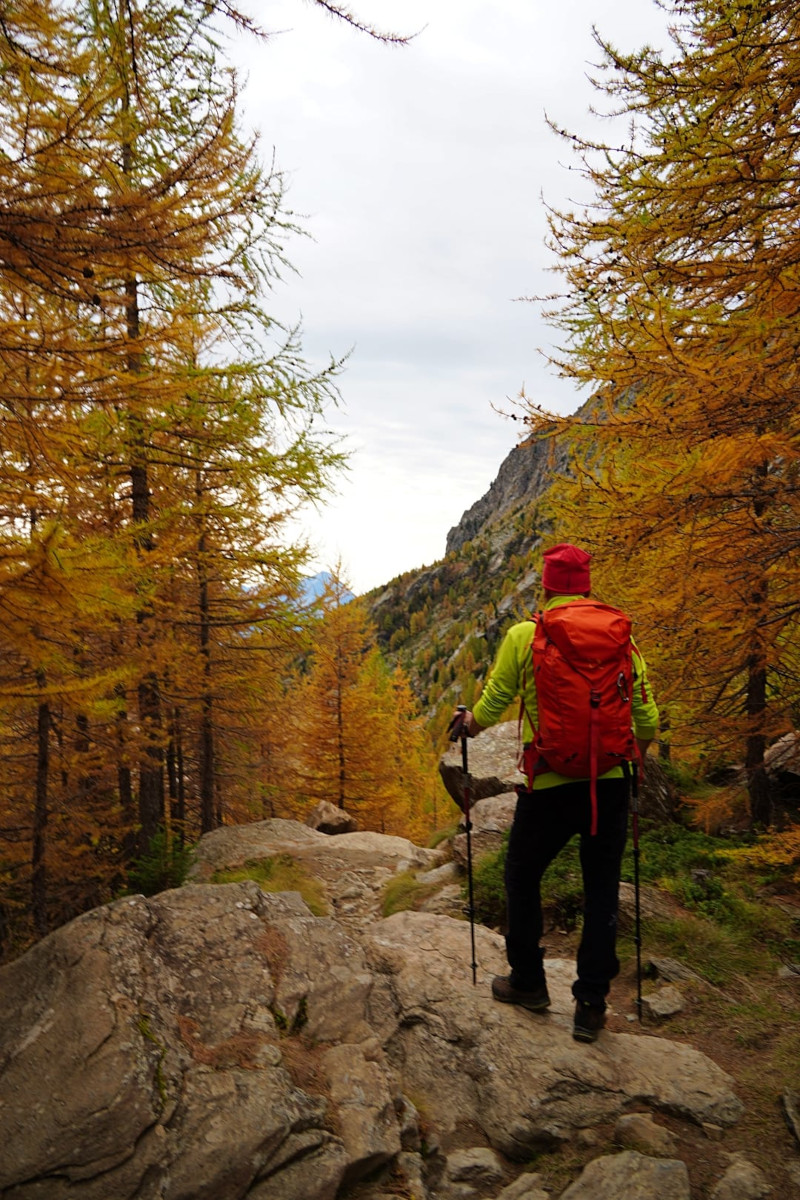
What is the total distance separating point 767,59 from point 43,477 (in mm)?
4866

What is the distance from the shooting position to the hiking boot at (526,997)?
12.6ft

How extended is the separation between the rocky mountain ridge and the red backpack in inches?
52.1

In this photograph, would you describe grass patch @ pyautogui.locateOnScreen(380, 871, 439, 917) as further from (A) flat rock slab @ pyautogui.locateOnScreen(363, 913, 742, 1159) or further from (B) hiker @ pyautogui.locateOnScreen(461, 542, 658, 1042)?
(B) hiker @ pyautogui.locateOnScreen(461, 542, 658, 1042)

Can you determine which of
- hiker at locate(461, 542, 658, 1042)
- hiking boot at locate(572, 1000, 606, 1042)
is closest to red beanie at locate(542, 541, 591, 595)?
hiker at locate(461, 542, 658, 1042)

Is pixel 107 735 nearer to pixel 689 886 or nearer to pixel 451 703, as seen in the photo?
pixel 689 886

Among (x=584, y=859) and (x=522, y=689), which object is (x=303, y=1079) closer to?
(x=584, y=859)

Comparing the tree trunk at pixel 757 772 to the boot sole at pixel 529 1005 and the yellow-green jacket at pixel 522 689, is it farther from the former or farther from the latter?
the boot sole at pixel 529 1005

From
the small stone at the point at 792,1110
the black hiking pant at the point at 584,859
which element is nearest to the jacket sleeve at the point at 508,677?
the black hiking pant at the point at 584,859

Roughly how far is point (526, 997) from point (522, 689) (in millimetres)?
1814

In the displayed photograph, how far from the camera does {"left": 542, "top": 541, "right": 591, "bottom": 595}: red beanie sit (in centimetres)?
370

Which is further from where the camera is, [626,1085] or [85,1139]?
[626,1085]

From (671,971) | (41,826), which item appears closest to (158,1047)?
(671,971)

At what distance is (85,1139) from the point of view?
262cm

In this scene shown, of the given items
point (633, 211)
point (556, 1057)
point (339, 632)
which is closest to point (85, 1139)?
point (556, 1057)
